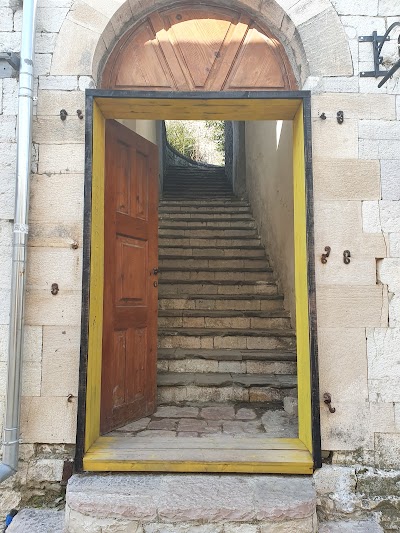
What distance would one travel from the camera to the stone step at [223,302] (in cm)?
518

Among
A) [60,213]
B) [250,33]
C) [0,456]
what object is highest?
[250,33]

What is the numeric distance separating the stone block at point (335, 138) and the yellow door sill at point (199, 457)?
1.95 meters

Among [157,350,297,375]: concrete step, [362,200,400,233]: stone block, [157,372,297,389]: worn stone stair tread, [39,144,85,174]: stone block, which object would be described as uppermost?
[39,144,85,174]: stone block

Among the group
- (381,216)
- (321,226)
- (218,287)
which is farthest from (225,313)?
(381,216)

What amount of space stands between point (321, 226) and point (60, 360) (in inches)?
74.9

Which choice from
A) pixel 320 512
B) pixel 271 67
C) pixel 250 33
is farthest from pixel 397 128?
pixel 320 512

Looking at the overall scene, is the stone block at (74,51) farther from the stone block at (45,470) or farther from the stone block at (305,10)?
the stone block at (45,470)

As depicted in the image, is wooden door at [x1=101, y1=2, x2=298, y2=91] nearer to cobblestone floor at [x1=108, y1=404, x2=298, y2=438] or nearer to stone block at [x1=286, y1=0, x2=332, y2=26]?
stone block at [x1=286, y1=0, x2=332, y2=26]

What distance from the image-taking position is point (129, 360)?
10.5ft

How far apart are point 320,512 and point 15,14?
3.79m

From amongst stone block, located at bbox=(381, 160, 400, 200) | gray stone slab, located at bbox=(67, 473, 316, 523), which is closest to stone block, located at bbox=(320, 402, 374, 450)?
gray stone slab, located at bbox=(67, 473, 316, 523)

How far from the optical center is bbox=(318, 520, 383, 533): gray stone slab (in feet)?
7.55

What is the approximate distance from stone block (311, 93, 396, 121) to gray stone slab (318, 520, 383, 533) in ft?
8.28

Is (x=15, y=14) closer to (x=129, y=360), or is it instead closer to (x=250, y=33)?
(x=250, y=33)
